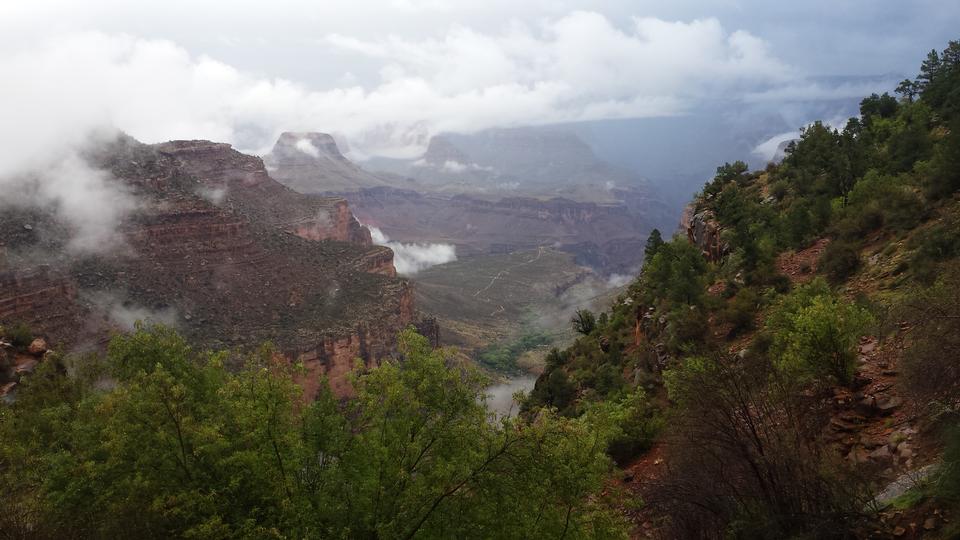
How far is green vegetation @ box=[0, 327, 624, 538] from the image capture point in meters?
12.3

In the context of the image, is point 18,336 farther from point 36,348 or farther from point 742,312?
point 742,312

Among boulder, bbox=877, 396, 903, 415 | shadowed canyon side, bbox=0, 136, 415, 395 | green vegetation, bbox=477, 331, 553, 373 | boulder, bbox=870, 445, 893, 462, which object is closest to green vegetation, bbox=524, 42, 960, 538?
boulder, bbox=870, 445, 893, 462

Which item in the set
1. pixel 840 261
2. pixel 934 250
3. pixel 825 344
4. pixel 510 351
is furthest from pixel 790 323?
pixel 510 351

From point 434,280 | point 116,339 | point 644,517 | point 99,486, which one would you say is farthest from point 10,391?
point 434,280

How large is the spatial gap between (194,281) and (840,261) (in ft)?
206

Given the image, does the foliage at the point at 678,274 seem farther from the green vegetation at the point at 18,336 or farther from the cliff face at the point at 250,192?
the cliff face at the point at 250,192

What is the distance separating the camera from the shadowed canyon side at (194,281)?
5319 centimetres

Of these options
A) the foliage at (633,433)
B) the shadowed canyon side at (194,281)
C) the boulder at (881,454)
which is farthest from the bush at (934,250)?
the shadowed canyon side at (194,281)

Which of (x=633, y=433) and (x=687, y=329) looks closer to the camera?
(x=633, y=433)

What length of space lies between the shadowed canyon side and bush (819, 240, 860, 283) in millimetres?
42768

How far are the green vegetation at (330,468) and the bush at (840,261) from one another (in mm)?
16595

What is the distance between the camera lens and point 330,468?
1300 centimetres

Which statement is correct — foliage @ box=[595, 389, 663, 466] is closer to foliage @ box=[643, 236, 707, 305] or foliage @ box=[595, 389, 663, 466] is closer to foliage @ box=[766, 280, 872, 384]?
foliage @ box=[766, 280, 872, 384]

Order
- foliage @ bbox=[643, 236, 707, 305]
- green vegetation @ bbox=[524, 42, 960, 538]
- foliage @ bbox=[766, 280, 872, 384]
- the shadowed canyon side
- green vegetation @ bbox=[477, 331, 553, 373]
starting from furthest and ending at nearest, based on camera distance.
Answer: green vegetation @ bbox=[477, 331, 553, 373], the shadowed canyon side, foliage @ bbox=[643, 236, 707, 305], foliage @ bbox=[766, 280, 872, 384], green vegetation @ bbox=[524, 42, 960, 538]
